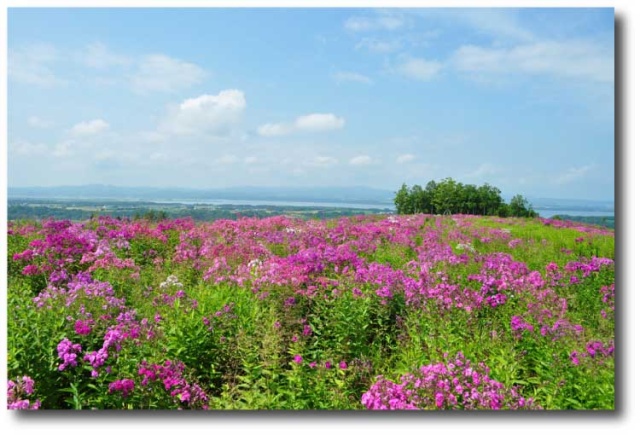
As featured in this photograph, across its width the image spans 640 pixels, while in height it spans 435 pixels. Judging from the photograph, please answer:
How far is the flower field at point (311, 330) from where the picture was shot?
11.8ft

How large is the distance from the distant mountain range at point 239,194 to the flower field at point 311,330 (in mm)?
457

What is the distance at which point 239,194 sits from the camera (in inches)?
197

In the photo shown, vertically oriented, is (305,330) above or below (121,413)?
above

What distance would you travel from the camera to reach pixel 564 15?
4.61 m

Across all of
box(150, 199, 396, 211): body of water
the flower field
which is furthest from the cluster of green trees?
the flower field

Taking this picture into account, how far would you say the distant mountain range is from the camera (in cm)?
455

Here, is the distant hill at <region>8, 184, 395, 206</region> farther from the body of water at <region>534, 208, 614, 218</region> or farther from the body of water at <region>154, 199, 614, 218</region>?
the body of water at <region>534, 208, 614, 218</region>

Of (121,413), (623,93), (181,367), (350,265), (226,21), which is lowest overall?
(121,413)

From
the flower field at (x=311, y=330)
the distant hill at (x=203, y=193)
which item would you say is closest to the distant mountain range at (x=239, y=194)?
the distant hill at (x=203, y=193)

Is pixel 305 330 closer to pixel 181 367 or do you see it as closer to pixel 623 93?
pixel 181 367

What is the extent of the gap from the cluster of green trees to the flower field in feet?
2.14

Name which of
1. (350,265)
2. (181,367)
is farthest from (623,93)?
(181,367)
